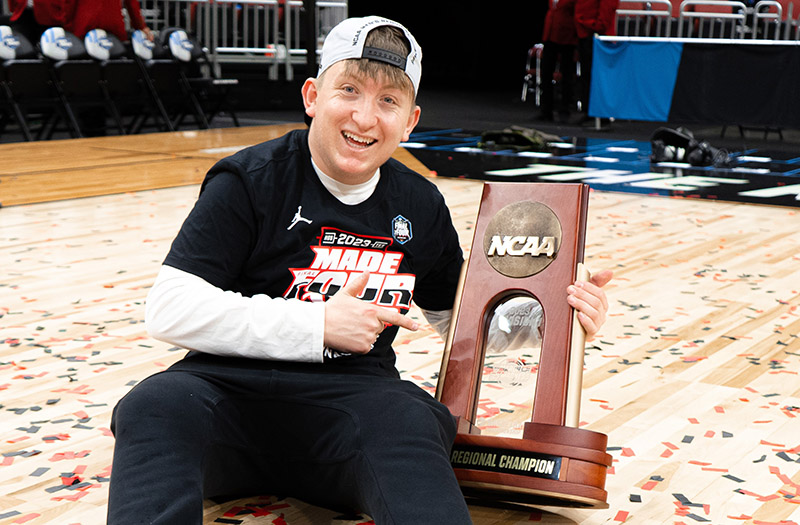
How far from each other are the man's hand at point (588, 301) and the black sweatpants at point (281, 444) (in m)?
0.33

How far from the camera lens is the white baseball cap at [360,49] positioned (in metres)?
1.63

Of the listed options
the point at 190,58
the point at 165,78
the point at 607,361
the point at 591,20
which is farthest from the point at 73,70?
the point at 607,361

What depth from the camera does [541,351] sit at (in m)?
1.79

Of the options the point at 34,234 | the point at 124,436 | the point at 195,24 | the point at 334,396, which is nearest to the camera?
the point at 124,436

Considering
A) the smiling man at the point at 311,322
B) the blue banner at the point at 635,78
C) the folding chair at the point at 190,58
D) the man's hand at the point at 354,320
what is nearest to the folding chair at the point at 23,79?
the folding chair at the point at 190,58

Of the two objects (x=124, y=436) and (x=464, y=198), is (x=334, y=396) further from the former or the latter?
(x=464, y=198)

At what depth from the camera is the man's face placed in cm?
165

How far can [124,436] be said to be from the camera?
141cm

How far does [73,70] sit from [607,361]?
21.5 feet

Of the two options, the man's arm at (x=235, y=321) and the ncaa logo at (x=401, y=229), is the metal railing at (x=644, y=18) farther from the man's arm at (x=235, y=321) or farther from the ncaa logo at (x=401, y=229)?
the man's arm at (x=235, y=321)

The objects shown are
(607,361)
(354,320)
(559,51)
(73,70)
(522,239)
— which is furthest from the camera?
(559,51)

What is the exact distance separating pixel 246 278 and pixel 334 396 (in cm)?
27

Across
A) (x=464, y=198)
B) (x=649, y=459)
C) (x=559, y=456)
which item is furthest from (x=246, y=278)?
(x=464, y=198)

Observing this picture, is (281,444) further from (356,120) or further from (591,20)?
(591,20)
